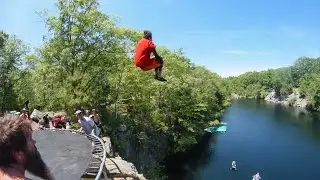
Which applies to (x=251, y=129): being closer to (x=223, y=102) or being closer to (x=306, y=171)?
(x=223, y=102)

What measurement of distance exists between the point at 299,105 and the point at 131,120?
113m

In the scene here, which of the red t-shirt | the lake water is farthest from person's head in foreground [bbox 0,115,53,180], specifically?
the lake water

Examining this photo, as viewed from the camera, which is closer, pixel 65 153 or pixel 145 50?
pixel 65 153

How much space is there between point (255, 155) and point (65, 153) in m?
55.2

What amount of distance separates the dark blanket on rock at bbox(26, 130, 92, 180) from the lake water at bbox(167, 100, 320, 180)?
133 feet

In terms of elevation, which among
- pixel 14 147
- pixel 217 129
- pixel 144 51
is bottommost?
pixel 217 129

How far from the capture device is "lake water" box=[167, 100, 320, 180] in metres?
48.6

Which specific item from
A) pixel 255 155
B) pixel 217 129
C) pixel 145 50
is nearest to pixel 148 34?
pixel 145 50

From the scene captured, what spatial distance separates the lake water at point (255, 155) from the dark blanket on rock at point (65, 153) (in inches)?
1597

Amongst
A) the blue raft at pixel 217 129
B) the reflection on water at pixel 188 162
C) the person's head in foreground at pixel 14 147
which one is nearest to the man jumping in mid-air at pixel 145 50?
the person's head in foreground at pixel 14 147

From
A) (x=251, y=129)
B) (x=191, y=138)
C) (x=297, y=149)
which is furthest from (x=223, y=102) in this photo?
(x=191, y=138)

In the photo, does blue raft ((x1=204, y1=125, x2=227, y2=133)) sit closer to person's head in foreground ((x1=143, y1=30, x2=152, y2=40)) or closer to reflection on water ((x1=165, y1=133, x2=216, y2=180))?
reflection on water ((x1=165, y1=133, x2=216, y2=180))

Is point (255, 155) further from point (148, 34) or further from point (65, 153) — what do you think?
point (65, 153)

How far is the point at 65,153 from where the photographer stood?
635 centimetres
